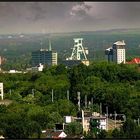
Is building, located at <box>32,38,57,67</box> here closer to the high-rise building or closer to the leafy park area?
the high-rise building

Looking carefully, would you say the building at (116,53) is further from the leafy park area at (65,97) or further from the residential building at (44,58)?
the leafy park area at (65,97)

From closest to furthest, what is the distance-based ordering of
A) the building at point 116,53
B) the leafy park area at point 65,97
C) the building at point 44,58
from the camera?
the leafy park area at point 65,97 → the building at point 116,53 → the building at point 44,58

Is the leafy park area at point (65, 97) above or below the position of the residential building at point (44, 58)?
below

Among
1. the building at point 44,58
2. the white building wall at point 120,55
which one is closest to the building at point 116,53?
the white building wall at point 120,55

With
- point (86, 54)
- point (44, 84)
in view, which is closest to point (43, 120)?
point (44, 84)

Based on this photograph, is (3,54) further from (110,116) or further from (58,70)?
(110,116)

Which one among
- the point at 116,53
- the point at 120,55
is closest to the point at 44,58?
the point at 116,53
